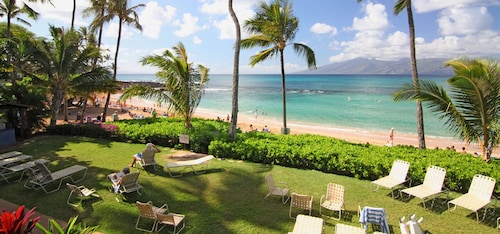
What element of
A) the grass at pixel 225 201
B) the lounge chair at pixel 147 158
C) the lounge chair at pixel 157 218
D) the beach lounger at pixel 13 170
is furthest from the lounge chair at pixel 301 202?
the beach lounger at pixel 13 170

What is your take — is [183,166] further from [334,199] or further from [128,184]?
[334,199]

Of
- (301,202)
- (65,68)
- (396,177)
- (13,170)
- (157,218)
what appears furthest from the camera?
(65,68)

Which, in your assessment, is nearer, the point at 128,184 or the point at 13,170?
the point at 128,184

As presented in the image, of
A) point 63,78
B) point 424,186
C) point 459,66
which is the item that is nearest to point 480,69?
point 459,66

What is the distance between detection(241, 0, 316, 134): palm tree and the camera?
45.8 ft

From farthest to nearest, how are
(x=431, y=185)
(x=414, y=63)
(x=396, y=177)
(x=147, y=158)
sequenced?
1. (x=414, y=63)
2. (x=147, y=158)
3. (x=396, y=177)
4. (x=431, y=185)

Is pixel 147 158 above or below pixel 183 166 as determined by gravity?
above

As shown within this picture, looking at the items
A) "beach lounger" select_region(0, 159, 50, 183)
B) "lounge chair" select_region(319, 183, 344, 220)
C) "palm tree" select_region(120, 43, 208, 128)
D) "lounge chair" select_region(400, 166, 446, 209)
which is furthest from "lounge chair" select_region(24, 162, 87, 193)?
"lounge chair" select_region(400, 166, 446, 209)

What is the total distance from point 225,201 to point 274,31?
367 inches

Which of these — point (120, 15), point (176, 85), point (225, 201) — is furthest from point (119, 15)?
point (225, 201)

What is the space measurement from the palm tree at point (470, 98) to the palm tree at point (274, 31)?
700cm

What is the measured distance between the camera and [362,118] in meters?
34.1

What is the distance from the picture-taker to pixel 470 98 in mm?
7723

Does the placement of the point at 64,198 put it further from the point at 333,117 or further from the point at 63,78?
the point at 333,117
